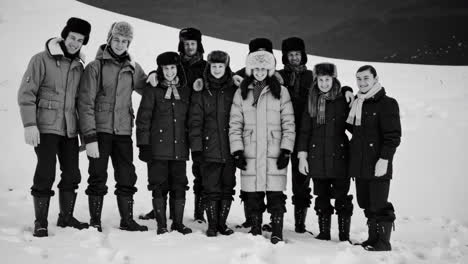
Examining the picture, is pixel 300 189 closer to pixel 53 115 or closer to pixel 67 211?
pixel 67 211

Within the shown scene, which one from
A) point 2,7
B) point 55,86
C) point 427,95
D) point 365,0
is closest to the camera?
point 55,86

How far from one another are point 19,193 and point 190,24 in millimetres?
8478

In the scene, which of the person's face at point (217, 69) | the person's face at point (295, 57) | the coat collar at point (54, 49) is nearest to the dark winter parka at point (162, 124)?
the person's face at point (217, 69)

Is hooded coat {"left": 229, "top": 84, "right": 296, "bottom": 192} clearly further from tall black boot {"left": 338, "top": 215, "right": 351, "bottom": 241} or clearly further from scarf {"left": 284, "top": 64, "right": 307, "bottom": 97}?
tall black boot {"left": 338, "top": 215, "right": 351, "bottom": 241}

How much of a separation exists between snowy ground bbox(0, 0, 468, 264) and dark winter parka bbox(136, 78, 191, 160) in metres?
0.82

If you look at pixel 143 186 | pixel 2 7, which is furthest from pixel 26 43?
pixel 143 186

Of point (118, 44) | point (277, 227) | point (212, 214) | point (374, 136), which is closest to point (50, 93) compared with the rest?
point (118, 44)

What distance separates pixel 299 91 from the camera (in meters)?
4.72

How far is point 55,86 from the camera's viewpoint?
13.1ft

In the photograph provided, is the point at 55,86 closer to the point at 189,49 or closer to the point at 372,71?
the point at 189,49

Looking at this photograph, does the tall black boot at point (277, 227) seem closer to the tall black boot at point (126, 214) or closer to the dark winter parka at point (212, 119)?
the dark winter parka at point (212, 119)

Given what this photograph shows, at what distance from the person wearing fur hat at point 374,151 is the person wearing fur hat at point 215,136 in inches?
47.5

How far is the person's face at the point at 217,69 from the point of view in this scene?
4254mm

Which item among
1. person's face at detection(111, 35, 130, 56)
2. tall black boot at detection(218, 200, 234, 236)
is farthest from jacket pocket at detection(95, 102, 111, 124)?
tall black boot at detection(218, 200, 234, 236)
